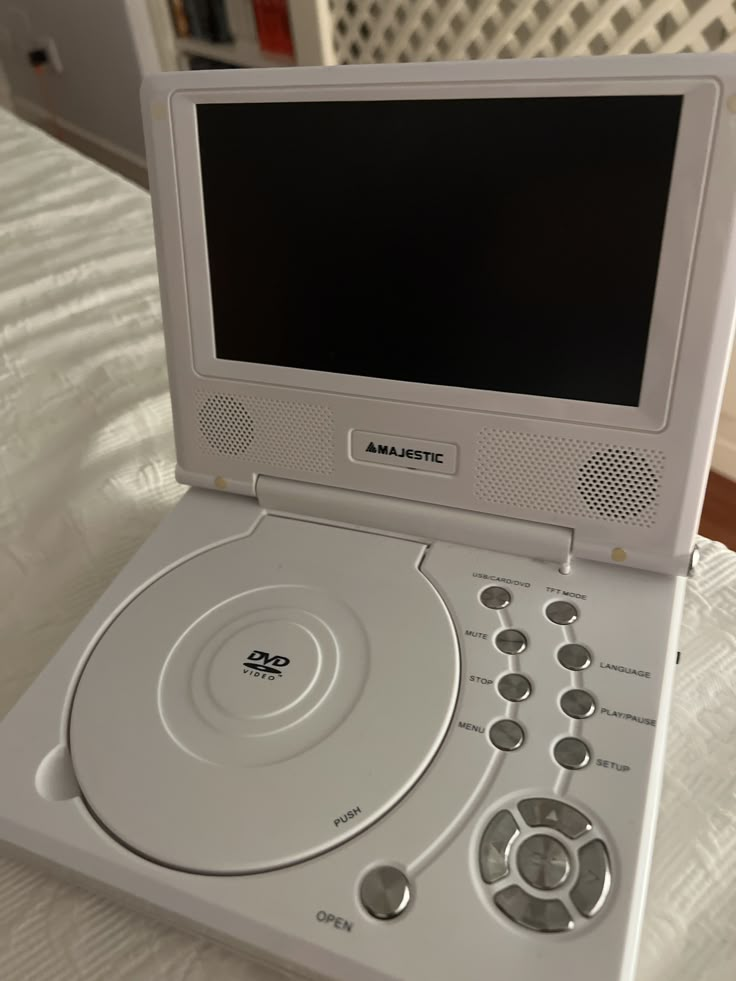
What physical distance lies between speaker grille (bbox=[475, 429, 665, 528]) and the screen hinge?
0.06ft

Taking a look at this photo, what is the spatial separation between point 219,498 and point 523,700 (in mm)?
304

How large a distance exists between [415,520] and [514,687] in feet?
0.52

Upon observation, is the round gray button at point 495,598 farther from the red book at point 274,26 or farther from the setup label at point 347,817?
the red book at point 274,26

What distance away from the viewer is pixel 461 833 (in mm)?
409

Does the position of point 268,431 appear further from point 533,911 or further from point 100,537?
point 533,911

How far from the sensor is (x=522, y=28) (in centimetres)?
161

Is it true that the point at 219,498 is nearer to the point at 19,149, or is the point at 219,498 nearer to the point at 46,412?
the point at 46,412

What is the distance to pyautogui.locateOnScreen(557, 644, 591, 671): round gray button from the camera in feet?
1.57

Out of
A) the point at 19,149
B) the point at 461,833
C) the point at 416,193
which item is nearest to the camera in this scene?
the point at 461,833

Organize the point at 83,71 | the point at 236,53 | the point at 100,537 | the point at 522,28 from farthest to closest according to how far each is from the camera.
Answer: the point at 83,71
the point at 236,53
the point at 522,28
the point at 100,537

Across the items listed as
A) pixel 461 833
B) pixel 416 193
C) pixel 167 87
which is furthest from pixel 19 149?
pixel 461 833

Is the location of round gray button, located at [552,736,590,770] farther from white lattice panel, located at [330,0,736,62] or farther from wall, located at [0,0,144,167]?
wall, located at [0,0,144,167]

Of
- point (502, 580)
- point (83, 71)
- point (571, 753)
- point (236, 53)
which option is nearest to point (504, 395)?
point (502, 580)

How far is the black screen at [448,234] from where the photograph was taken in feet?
1.53
